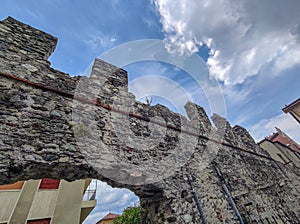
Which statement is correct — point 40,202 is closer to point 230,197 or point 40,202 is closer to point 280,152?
point 230,197

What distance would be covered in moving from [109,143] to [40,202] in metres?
6.10

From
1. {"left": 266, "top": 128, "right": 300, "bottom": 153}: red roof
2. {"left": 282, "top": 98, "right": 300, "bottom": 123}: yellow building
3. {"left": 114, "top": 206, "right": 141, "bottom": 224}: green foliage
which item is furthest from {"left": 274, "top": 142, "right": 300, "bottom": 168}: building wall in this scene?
{"left": 114, "top": 206, "right": 141, "bottom": 224}: green foliage

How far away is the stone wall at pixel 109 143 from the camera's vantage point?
2.10m

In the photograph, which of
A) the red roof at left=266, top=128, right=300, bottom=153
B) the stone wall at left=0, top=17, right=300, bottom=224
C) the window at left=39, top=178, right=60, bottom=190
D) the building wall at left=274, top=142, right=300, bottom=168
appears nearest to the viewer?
the stone wall at left=0, top=17, right=300, bottom=224

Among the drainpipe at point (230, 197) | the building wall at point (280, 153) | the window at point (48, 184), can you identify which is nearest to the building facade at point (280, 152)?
the building wall at point (280, 153)

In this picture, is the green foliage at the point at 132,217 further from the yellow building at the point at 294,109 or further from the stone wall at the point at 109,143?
the yellow building at the point at 294,109

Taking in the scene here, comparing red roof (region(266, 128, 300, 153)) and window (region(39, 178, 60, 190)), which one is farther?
red roof (region(266, 128, 300, 153))

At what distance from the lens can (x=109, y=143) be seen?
108 inches

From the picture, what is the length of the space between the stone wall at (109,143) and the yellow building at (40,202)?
5.43 meters

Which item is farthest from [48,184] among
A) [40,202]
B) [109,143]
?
[109,143]

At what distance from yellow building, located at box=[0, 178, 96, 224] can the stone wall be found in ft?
17.8

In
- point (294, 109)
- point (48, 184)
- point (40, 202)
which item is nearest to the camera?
point (40, 202)

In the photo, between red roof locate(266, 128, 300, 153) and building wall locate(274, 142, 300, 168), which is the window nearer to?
building wall locate(274, 142, 300, 168)

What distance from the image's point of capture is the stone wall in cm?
210
